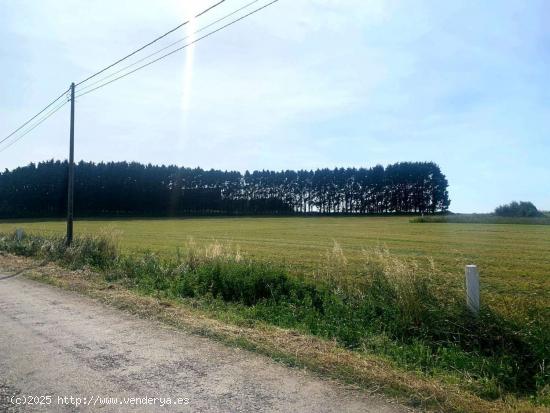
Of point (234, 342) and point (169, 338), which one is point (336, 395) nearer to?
point (234, 342)

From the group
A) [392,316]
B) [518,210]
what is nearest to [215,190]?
[518,210]

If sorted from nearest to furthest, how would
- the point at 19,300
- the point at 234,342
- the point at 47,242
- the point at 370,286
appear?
the point at 234,342 < the point at 370,286 < the point at 19,300 < the point at 47,242

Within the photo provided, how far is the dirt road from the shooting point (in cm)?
454

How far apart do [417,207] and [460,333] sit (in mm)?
153954

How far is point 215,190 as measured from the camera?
5851 inches

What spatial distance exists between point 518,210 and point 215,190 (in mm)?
87705

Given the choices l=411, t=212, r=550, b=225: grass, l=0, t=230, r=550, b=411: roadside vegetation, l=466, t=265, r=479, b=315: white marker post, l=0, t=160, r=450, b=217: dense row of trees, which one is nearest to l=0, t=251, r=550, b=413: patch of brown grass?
l=0, t=230, r=550, b=411: roadside vegetation

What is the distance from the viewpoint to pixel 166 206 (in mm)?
137875

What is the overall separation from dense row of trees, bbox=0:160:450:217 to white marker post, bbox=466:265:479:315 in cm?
12655

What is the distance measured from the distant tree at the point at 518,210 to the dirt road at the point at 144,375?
329 ft

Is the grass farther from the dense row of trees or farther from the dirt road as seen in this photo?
the dirt road

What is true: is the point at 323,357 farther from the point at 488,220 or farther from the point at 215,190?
the point at 215,190

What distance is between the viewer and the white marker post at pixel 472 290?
7.21 m

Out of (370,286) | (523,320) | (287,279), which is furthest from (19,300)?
(523,320)
